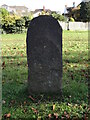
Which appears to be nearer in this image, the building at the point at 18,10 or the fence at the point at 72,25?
the fence at the point at 72,25

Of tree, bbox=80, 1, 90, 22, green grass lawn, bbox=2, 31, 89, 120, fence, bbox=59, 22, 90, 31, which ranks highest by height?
tree, bbox=80, 1, 90, 22

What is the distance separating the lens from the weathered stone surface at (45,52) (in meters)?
5.03

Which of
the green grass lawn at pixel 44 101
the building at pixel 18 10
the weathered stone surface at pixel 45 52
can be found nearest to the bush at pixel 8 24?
the building at pixel 18 10

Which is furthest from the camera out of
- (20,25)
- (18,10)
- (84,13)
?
(18,10)

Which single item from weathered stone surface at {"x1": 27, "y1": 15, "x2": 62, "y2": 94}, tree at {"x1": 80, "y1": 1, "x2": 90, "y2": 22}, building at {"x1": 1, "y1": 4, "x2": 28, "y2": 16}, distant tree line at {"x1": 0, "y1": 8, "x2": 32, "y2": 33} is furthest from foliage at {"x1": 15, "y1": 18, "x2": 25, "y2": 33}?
weathered stone surface at {"x1": 27, "y1": 15, "x2": 62, "y2": 94}

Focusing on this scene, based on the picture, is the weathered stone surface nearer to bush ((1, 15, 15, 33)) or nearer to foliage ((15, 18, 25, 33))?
bush ((1, 15, 15, 33))

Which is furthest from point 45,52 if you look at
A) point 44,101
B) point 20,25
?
point 20,25

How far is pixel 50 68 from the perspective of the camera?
5.08 metres

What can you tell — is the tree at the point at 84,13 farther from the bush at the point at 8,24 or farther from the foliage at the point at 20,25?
the bush at the point at 8,24

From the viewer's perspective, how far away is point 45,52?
5.05m

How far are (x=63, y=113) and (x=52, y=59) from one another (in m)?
1.12

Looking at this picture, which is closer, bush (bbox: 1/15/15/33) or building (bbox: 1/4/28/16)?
bush (bbox: 1/15/15/33)

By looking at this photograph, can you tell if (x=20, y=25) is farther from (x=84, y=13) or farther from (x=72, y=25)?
(x=84, y=13)

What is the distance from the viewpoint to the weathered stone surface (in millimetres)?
5027
